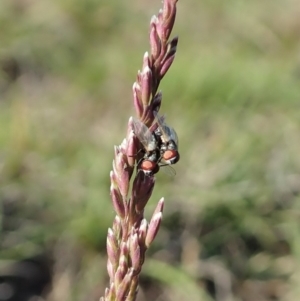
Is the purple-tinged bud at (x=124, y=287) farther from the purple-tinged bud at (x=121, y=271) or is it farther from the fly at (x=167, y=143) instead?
the fly at (x=167, y=143)

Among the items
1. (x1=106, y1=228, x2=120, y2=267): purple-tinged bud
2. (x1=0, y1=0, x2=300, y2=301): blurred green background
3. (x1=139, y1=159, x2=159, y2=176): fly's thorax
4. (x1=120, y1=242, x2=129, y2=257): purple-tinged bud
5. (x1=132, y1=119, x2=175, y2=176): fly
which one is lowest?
(x1=120, y1=242, x2=129, y2=257): purple-tinged bud

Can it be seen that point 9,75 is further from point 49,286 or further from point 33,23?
point 49,286

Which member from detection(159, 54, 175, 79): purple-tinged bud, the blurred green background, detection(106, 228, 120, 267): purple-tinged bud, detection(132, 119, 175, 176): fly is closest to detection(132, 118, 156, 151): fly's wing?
detection(132, 119, 175, 176): fly

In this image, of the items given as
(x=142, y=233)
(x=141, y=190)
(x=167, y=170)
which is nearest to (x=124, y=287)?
(x=142, y=233)

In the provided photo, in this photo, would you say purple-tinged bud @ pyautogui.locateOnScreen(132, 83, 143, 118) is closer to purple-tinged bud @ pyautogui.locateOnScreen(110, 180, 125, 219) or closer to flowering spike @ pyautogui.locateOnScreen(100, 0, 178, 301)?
flowering spike @ pyautogui.locateOnScreen(100, 0, 178, 301)

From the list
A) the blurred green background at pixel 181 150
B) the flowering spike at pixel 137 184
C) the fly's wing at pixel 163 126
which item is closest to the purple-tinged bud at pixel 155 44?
the flowering spike at pixel 137 184

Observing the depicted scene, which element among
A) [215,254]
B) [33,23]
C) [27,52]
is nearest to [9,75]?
[27,52]
